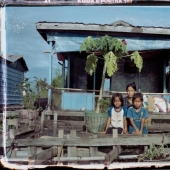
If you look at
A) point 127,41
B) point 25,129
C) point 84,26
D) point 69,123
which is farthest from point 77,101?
point 84,26

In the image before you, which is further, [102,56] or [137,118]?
[102,56]

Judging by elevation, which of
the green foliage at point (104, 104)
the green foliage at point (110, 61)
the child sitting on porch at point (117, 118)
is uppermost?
the green foliage at point (110, 61)

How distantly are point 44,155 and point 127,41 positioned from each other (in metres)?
1.89

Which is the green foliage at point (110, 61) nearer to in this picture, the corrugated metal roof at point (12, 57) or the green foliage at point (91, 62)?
the green foliage at point (91, 62)

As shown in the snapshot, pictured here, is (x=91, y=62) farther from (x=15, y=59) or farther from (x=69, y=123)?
(x=15, y=59)

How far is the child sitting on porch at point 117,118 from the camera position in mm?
2811

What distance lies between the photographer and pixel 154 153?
2.15m

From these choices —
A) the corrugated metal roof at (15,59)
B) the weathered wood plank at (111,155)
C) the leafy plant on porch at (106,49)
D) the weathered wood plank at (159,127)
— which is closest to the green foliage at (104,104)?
the leafy plant on porch at (106,49)

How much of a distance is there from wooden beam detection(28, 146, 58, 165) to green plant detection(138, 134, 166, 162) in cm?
69

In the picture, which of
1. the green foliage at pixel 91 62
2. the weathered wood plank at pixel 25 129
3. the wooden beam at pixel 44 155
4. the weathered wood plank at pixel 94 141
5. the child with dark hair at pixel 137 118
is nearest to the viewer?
the wooden beam at pixel 44 155

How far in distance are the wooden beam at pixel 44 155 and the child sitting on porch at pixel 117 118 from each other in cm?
72

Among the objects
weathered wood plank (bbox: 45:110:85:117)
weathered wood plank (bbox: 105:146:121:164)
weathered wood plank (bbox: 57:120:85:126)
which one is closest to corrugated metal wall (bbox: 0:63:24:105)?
weathered wood plank (bbox: 105:146:121:164)

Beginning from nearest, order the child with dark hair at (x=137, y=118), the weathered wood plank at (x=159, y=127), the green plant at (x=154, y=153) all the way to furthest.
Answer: the green plant at (x=154, y=153) → the child with dark hair at (x=137, y=118) → the weathered wood plank at (x=159, y=127)

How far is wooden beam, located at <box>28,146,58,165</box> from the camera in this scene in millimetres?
1852
